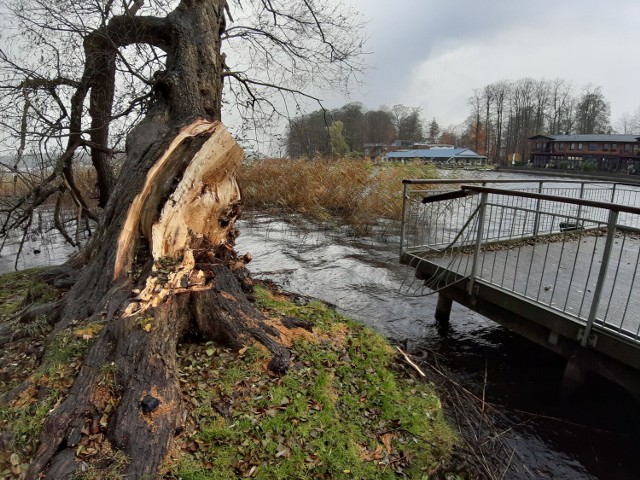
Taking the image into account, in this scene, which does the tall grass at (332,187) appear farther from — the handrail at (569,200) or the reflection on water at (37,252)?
the handrail at (569,200)

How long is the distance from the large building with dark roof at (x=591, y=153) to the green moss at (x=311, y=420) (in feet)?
161

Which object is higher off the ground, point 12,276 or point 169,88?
point 169,88

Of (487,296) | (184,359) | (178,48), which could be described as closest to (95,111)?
(178,48)

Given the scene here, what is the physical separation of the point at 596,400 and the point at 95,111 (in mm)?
7399

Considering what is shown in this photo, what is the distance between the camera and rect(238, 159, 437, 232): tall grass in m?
12.8

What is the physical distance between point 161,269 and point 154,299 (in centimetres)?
33

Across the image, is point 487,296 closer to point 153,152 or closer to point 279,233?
point 153,152

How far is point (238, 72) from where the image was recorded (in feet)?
22.0

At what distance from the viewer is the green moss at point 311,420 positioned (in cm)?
244

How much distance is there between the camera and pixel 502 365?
495 cm

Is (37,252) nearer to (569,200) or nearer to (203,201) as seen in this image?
(203,201)

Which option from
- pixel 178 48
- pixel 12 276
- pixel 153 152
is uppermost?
pixel 178 48

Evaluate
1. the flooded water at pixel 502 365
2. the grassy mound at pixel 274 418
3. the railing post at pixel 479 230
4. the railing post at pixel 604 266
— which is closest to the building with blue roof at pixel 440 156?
the flooded water at pixel 502 365

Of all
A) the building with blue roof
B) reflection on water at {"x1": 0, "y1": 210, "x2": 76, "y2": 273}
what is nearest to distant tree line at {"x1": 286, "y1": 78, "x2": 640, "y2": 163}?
the building with blue roof
